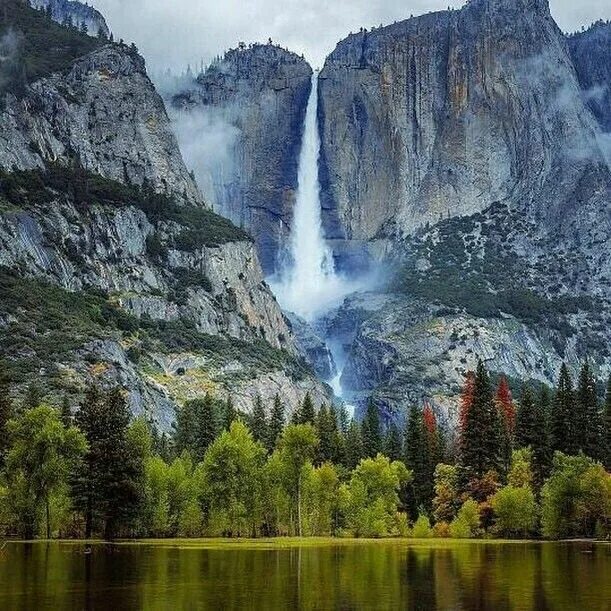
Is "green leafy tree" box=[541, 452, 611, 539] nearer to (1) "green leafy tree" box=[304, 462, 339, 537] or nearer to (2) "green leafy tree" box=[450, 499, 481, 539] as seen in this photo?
(2) "green leafy tree" box=[450, 499, 481, 539]

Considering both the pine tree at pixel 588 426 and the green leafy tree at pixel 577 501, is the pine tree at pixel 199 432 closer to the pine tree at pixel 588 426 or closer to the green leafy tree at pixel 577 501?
the pine tree at pixel 588 426

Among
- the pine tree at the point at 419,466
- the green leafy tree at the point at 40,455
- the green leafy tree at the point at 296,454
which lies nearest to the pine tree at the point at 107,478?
the green leafy tree at the point at 40,455

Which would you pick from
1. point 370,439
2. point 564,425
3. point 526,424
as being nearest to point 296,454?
point 526,424

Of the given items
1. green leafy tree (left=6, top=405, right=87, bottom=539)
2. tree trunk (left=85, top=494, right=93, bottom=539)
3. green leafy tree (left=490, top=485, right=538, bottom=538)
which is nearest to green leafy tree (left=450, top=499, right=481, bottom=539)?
green leafy tree (left=490, top=485, right=538, bottom=538)

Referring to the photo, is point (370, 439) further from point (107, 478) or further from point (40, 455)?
point (40, 455)

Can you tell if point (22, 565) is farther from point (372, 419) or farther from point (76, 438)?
point (372, 419)

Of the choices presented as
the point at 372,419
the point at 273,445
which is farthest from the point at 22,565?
the point at 372,419
